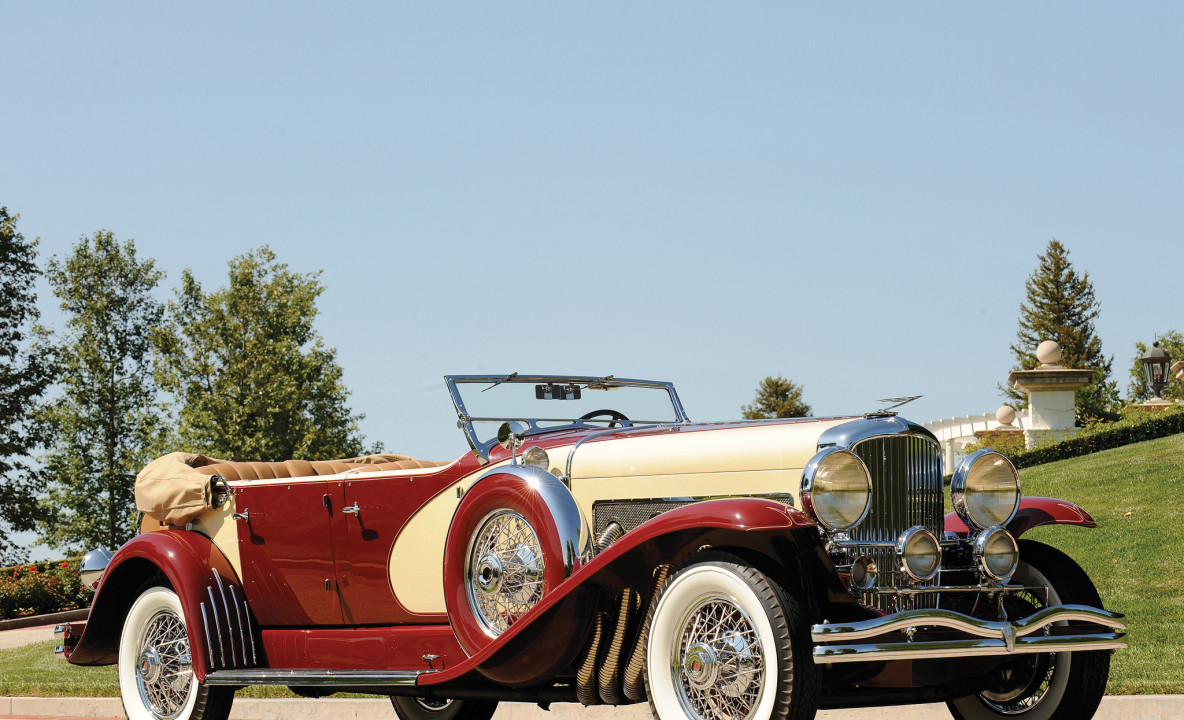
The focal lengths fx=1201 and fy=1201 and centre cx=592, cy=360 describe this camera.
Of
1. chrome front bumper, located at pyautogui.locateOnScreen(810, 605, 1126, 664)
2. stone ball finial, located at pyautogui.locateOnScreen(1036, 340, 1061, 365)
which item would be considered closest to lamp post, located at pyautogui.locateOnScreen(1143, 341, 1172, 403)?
stone ball finial, located at pyautogui.locateOnScreen(1036, 340, 1061, 365)

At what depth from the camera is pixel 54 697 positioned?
33.1 ft

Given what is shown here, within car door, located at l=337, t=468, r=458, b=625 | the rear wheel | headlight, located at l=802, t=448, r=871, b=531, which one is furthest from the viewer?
the rear wheel

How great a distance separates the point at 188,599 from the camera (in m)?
6.87

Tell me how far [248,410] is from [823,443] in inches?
1091

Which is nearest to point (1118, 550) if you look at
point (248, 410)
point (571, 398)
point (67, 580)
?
point (571, 398)

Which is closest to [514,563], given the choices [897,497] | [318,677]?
[318,677]

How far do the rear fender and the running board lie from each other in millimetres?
331

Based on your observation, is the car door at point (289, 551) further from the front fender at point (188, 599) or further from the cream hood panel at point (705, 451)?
the cream hood panel at point (705, 451)

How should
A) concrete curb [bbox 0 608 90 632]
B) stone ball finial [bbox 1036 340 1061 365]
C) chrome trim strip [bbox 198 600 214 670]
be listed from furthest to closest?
stone ball finial [bbox 1036 340 1061 365] → concrete curb [bbox 0 608 90 632] → chrome trim strip [bbox 198 600 214 670]

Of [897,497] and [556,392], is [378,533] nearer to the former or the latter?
[556,392]

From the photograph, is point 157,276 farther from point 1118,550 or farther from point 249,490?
point 249,490

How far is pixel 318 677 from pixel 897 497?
3054 mm

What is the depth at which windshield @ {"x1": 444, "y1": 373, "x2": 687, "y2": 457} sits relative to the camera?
6.62 m

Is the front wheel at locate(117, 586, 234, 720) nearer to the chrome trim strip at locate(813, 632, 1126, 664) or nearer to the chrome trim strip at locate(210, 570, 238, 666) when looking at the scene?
the chrome trim strip at locate(210, 570, 238, 666)
